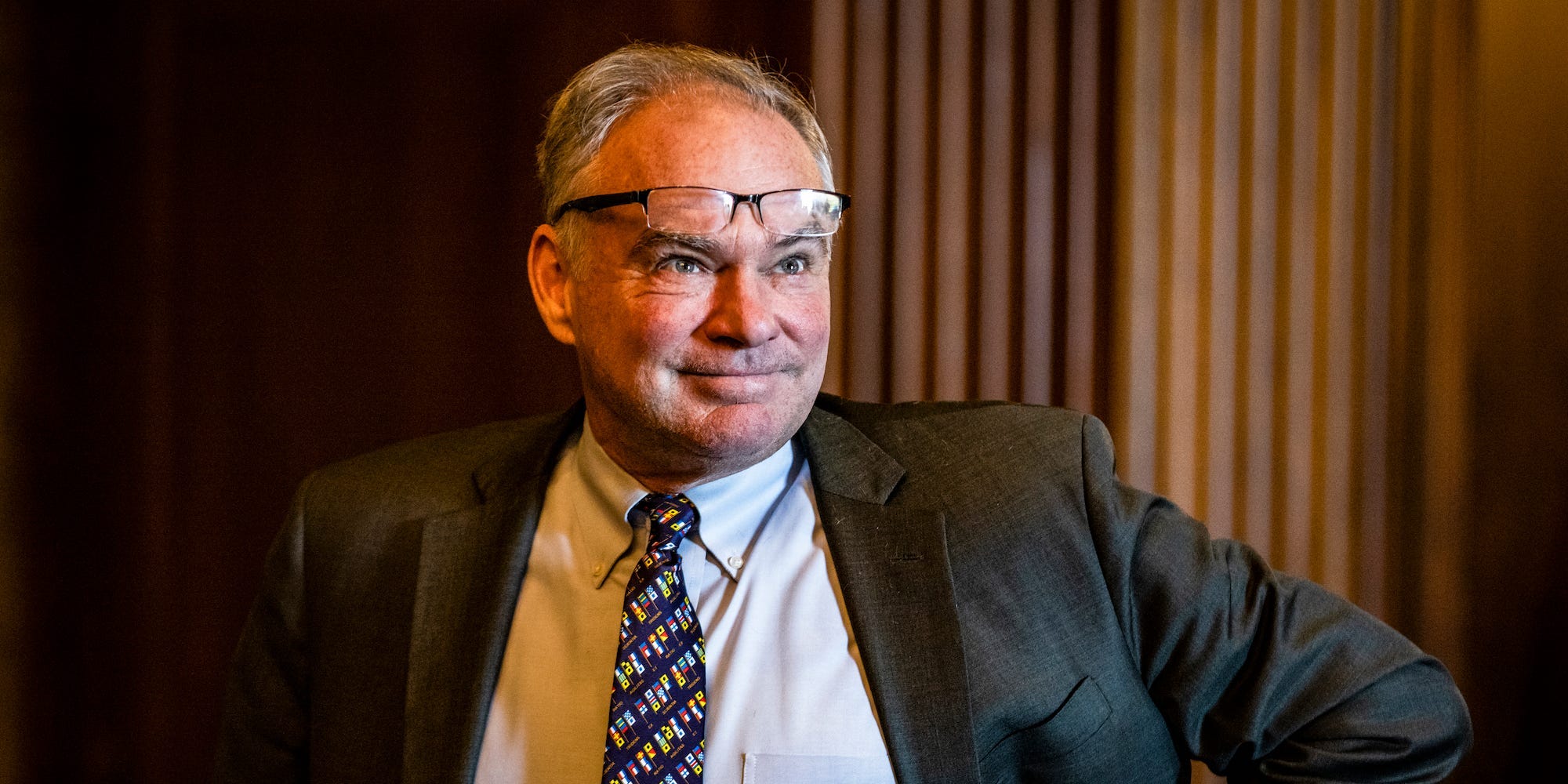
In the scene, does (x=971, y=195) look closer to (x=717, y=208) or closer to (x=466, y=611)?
(x=717, y=208)

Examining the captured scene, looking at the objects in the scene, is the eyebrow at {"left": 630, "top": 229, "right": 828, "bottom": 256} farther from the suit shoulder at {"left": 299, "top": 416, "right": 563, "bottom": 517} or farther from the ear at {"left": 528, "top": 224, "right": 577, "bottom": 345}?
the suit shoulder at {"left": 299, "top": 416, "right": 563, "bottom": 517}

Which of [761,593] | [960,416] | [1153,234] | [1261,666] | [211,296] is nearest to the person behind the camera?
[1261,666]

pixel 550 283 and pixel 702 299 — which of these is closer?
pixel 702 299

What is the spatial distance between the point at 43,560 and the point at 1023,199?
1.95m

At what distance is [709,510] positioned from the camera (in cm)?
144

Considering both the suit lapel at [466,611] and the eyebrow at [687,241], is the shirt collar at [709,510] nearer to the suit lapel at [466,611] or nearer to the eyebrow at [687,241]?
the suit lapel at [466,611]

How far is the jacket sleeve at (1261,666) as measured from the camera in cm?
127

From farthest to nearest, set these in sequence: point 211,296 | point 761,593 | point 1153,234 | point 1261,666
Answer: point 211,296, point 1153,234, point 761,593, point 1261,666

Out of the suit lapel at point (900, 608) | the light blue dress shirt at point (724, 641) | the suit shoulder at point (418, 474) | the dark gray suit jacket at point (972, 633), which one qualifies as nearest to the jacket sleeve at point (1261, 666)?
the dark gray suit jacket at point (972, 633)

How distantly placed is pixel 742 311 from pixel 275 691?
33.0 inches

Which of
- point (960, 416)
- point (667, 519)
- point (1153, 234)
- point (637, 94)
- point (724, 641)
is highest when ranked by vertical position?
point (637, 94)

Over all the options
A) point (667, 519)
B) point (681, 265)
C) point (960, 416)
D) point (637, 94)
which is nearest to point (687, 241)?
point (681, 265)

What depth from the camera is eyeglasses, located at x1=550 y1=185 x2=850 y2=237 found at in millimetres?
1331

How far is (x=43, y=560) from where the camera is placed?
2.18 metres
